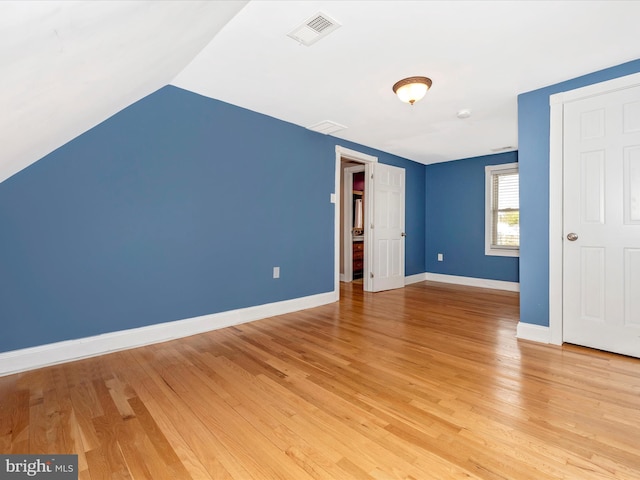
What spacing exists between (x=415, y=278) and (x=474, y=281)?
107 centimetres

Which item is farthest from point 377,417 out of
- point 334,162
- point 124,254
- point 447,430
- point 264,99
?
point 334,162

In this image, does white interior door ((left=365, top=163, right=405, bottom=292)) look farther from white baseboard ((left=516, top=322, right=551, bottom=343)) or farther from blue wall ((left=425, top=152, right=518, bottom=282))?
white baseboard ((left=516, top=322, right=551, bottom=343))

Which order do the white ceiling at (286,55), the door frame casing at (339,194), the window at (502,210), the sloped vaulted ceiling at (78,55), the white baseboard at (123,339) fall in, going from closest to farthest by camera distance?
1. the sloped vaulted ceiling at (78,55)
2. the white ceiling at (286,55)
3. the white baseboard at (123,339)
4. the door frame casing at (339,194)
5. the window at (502,210)

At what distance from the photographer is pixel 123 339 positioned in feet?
8.30

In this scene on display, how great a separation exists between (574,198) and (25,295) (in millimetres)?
4528

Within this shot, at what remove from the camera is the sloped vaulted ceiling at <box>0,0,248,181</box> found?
754 millimetres

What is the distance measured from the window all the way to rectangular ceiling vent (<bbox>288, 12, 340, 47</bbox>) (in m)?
4.56

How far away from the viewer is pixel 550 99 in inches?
108

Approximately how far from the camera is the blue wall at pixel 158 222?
7.20 ft

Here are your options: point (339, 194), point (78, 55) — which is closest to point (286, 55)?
point (78, 55)

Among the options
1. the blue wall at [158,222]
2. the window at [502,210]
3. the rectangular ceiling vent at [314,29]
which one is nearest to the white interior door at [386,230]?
the blue wall at [158,222]

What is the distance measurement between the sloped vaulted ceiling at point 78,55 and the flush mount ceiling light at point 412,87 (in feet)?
4.96

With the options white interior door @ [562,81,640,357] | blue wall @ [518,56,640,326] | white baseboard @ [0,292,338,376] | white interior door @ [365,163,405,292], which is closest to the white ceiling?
blue wall @ [518,56,640,326]

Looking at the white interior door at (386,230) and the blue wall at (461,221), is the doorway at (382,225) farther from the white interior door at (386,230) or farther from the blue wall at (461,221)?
the blue wall at (461,221)
